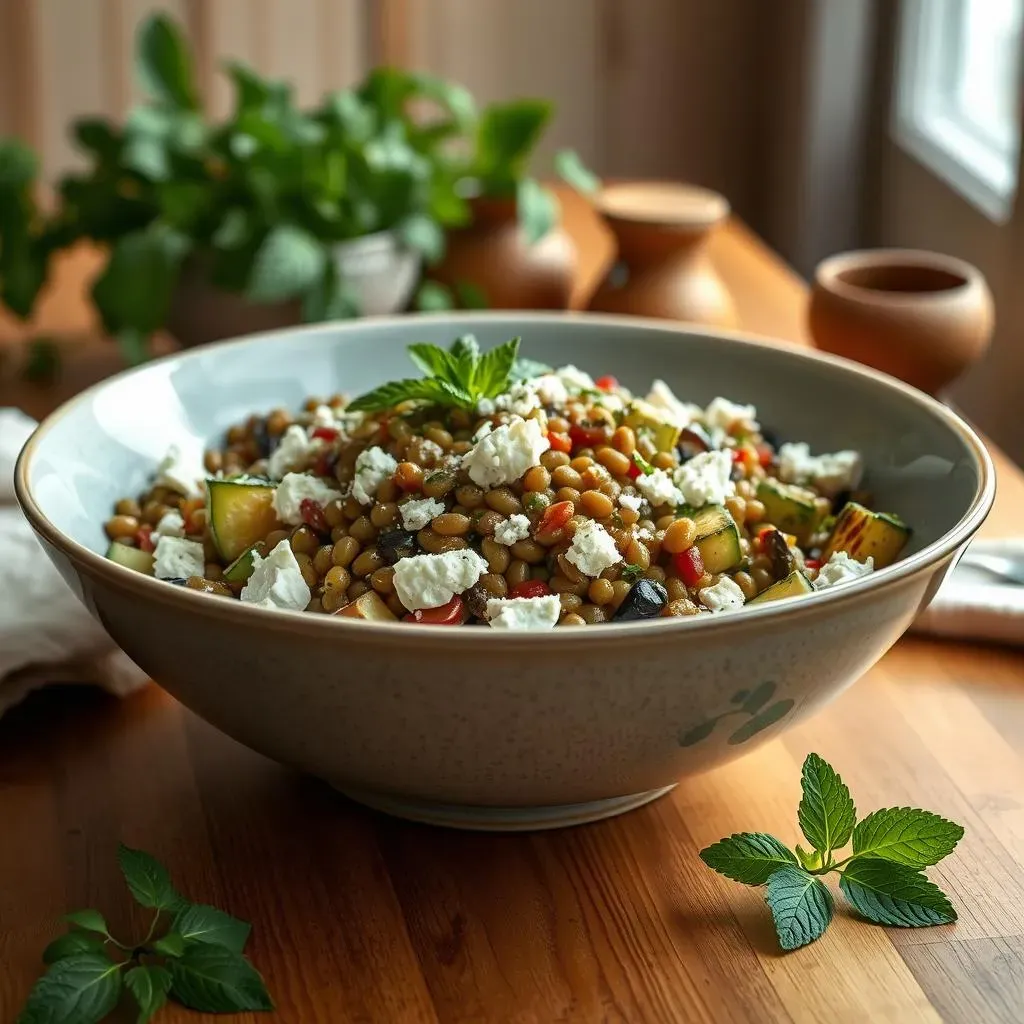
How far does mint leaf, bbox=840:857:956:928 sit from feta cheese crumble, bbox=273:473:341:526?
52cm

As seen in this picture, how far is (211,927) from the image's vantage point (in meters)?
1.07

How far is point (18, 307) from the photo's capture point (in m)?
2.16

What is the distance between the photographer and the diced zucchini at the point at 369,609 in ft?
3.78

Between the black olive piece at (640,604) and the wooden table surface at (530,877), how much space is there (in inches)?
7.5

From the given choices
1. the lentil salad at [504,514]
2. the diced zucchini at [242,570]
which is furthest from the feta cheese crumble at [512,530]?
the diced zucchini at [242,570]

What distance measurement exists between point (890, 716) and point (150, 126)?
132cm

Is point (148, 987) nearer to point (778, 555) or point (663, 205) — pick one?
point (778, 555)

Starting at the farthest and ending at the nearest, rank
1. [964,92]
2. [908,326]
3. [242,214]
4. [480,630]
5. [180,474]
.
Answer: [964,92] < [242,214] < [908,326] < [180,474] < [480,630]

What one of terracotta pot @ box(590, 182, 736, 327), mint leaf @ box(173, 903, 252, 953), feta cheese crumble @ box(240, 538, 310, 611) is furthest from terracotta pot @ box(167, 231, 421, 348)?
mint leaf @ box(173, 903, 252, 953)

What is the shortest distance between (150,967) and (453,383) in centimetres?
54

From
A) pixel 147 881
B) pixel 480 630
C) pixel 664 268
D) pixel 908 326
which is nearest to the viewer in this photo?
pixel 480 630

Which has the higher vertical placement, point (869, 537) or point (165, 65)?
point (165, 65)

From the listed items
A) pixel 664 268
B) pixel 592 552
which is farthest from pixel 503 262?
pixel 592 552

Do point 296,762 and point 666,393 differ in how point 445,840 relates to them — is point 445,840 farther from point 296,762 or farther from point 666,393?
point 666,393
